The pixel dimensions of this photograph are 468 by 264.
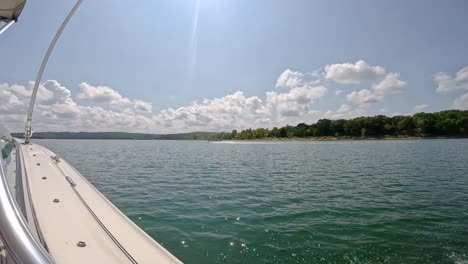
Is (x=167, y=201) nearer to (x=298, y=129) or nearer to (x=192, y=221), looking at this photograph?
(x=192, y=221)

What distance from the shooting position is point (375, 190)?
13305 mm

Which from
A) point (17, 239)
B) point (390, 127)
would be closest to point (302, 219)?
point (17, 239)

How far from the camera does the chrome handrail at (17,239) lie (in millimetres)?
990

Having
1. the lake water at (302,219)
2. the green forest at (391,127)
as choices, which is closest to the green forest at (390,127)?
the green forest at (391,127)

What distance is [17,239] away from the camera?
1019mm

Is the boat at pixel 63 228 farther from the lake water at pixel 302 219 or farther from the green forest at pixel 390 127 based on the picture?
the green forest at pixel 390 127

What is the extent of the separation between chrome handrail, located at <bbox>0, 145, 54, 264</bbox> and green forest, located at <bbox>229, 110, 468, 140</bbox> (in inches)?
6474

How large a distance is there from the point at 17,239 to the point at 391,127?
581 ft

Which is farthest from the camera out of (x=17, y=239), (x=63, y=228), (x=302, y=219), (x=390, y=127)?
(x=390, y=127)

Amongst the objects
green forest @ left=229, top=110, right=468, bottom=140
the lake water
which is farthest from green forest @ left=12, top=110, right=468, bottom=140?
the lake water

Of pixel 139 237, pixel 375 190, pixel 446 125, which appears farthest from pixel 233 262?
pixel 446 125

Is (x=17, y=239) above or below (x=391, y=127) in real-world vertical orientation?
Answer: below

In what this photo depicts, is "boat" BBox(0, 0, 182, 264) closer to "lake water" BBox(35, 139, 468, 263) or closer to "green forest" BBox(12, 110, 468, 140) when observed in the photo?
A: "lake water" BBox(35, 139, 468, 263)

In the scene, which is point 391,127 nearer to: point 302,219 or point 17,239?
point 302,219
